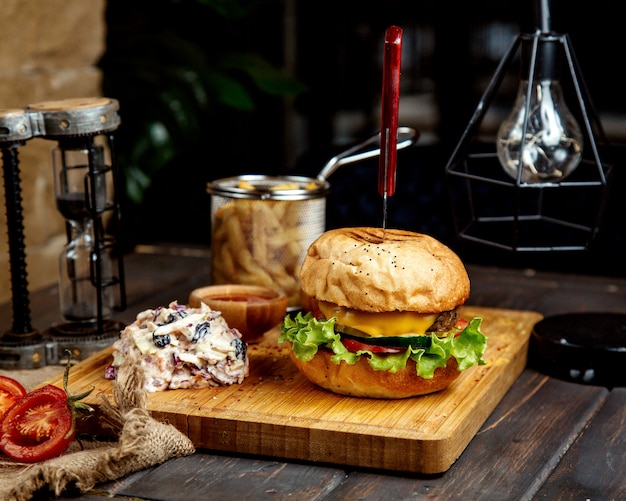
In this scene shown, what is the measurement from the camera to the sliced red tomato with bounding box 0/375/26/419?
68.0 inches

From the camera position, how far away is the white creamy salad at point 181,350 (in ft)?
5.96

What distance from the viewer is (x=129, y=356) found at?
182 centimetres

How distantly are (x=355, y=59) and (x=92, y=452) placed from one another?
2.32 meters

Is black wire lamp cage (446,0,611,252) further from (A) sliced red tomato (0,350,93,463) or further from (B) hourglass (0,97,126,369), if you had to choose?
(A) sliced red tomato (0,350,93,463)

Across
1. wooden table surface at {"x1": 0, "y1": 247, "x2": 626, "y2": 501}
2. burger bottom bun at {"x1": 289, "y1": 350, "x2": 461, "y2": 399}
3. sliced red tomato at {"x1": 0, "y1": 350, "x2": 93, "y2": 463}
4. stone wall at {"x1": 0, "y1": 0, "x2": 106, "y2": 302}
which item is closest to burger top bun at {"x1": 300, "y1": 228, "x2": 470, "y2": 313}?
burger bottom bun at {"x1": 289, "y1": 350, "x2": 461, "y2": 399}

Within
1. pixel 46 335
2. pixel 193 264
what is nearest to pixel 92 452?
pixel 46 335

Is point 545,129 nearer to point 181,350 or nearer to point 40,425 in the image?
point 181,350

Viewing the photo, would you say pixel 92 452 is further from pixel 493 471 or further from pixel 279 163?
pixel 279 163

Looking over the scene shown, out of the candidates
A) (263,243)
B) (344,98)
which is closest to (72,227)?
(263,243)

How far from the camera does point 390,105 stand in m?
1.76

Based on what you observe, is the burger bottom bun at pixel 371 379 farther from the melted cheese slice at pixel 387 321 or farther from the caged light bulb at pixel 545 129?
the caged light bulb at pixel 545 129

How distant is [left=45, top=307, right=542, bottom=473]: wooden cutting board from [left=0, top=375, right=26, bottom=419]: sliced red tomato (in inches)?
4.8

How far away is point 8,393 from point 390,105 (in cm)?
84

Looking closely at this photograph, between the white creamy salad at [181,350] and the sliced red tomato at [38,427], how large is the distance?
20 centimetres
